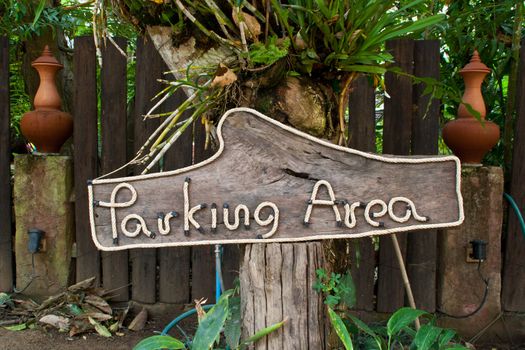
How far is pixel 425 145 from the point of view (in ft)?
8.81

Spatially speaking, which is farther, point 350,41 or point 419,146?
point 419,146

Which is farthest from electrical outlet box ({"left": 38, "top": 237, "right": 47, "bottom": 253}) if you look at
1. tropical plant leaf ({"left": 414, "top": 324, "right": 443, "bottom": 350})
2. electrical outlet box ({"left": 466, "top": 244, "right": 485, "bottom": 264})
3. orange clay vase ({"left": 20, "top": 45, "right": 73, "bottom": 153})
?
electrical outlet box ({"left": 466, "top": 244, "right": 485, "bottom": 264})

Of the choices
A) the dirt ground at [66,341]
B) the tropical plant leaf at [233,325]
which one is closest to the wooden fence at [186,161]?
the dirt ground at [66,341]

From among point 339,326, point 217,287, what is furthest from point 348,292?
point 217,287

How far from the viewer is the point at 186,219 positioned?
1.31 metres

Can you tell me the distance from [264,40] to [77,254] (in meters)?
2.00

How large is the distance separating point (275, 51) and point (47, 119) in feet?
6.22

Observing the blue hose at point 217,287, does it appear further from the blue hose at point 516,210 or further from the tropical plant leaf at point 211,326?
the blue hose at point 516,210

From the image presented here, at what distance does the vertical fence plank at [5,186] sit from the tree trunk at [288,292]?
2.10 metres

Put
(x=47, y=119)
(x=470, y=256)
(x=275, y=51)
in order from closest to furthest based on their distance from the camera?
(x=275, y=51) → (x=470, y=256) → (x=47, y=119)

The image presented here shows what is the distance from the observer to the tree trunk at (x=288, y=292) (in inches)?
53.4

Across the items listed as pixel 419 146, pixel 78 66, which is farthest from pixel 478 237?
pixel 78 66

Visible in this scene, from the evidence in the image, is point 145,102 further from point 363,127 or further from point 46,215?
point 363,127

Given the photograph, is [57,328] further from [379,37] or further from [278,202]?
[379,37]
